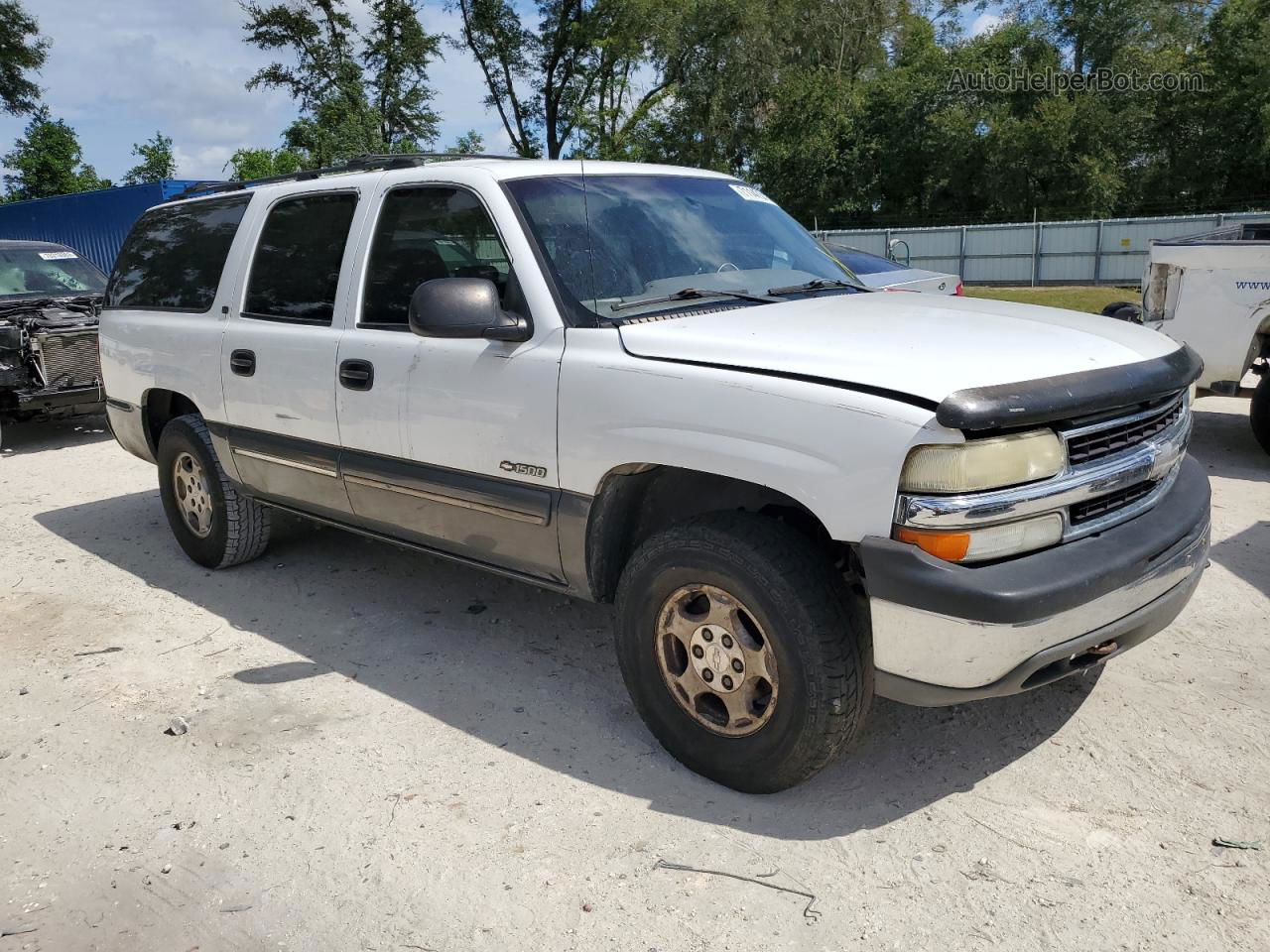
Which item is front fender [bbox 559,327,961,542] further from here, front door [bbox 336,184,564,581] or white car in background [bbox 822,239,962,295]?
white car in background [bbox 822,239,962,295]

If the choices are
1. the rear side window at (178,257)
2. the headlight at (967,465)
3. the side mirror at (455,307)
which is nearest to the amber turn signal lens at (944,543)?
the headlight at (967,465)

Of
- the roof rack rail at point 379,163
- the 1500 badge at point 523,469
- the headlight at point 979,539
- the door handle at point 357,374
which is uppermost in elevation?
the roof rack rail at point 379,163

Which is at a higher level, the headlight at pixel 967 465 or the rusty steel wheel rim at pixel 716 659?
the headlight at pixel 967 465

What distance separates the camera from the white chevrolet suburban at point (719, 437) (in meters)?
2.72

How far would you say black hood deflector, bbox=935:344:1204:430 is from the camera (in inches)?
102

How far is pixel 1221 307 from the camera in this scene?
23.1 ft

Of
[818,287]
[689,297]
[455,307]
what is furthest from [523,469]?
[818,287]

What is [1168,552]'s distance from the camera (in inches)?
121

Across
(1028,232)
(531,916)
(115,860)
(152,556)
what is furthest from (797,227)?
(1028,232)

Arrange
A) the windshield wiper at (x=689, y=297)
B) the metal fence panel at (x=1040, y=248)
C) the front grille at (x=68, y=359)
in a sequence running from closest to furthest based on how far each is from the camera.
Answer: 1. the windshield wiper at (x=689, y=297)
2. the front grille at (x=68, y=359)
3. the metal fence panel at (x=1040, y=248)

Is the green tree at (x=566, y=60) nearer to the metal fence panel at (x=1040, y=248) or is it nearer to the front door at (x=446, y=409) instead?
the metal fence panel at (x=1040, y=248)

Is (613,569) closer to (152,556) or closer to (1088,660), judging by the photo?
(1088,660)

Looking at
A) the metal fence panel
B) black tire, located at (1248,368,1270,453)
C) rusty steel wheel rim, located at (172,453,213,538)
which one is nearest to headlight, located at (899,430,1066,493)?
rusty steel wheel rim, located at (172,453,213,538)

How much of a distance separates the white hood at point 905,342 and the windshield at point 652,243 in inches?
9.8
